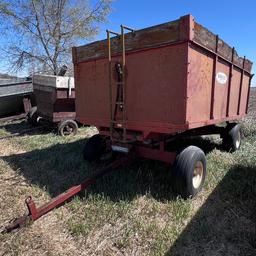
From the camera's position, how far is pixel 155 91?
3574 mm

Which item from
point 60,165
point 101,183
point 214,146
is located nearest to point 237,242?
point 101,183

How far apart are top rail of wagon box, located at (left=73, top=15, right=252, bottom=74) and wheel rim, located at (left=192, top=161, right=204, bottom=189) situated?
175 cm

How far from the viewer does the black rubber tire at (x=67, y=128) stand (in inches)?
299

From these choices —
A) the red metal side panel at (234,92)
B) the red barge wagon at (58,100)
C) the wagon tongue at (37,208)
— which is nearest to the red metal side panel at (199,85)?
the red metal side panel at (234,92)

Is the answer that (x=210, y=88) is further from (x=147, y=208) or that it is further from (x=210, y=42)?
(x=147, y=208)

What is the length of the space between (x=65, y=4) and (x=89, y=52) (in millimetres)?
11679

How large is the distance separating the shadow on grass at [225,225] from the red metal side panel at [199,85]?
47.2 inches

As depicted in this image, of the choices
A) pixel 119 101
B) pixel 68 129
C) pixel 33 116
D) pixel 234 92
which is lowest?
pixel 68 129

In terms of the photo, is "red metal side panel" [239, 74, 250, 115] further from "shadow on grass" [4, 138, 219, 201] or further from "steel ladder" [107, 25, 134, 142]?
"steel ladder" [107, 25, 134, 142]

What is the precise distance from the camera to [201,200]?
3686mm

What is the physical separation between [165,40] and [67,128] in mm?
5261

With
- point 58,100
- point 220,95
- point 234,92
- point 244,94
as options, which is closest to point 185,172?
point 220,95

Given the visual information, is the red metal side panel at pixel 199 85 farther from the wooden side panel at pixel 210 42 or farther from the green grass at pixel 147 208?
the green grass at pixel 147 208

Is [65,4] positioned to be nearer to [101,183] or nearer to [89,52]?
[89,52]
